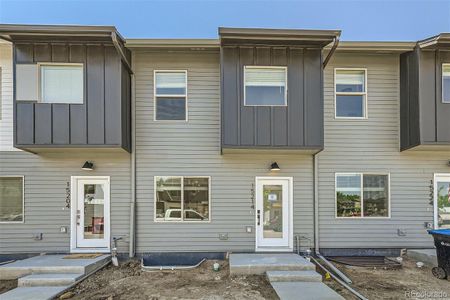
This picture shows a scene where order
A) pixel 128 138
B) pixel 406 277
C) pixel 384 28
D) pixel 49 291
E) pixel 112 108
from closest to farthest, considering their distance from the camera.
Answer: pixel 49 291 < pixel 406 277 < pixel 112 108 < pixel 128 138 < pixel 384 28

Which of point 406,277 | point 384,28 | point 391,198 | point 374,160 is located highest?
point 384,28

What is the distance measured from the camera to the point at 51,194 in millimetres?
7234

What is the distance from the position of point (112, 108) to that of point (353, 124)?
6.02 meters

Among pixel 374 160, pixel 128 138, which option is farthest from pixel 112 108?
pixel 374 160

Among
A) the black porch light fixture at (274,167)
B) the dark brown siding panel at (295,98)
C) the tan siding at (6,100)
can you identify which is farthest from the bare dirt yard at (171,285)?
the tan siding at (6,100)

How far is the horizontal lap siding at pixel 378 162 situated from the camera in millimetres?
7391

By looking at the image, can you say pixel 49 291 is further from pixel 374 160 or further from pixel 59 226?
pixel 374 160

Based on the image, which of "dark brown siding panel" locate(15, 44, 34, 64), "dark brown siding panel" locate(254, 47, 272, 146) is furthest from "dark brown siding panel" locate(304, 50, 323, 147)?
"dark brown siding panel" locate(15, 44, 34, 64)

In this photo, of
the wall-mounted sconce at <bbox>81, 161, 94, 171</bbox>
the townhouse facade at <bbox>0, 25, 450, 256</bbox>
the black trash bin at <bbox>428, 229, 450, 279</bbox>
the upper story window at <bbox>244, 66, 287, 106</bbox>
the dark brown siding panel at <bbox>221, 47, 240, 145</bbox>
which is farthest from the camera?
the wall-mounted sconce at <bbox>81, 161, 94, 171</bbox>

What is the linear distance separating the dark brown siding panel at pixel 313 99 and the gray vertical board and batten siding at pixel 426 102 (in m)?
2.37

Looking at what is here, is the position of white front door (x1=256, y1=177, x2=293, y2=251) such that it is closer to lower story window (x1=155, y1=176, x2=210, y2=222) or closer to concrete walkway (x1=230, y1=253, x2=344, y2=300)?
concrete walkway (x1=230, y1=253, x2=344, y2=300)

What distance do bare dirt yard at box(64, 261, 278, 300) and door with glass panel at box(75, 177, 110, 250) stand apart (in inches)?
39.8

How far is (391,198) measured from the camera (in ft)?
24.5

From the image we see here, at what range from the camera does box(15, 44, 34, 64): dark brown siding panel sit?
666cm
